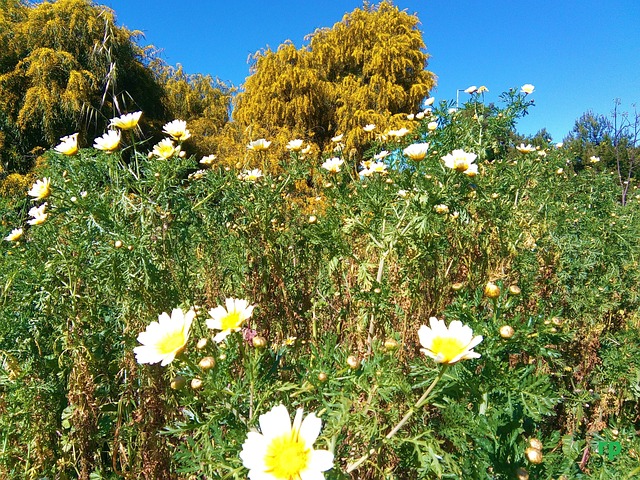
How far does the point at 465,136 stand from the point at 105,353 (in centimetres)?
221

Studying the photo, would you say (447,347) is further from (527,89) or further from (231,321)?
(527,89)

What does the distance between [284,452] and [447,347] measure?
40cm

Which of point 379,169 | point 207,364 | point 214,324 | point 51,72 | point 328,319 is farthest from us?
point 51,72

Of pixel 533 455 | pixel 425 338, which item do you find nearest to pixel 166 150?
pixel 425 338

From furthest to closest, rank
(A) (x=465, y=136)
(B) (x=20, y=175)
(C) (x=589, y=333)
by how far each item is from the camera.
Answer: (B) (x=20, y=175), (A) (x=465, y=136), (C) (x=589, y=333)

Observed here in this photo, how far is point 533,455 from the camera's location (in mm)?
745

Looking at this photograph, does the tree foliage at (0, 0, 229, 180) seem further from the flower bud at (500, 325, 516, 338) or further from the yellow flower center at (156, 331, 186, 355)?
the flower bud at (500, 325, 516, 338)

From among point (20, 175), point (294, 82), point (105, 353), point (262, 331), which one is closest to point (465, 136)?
point (262, 331)

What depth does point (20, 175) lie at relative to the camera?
779 cm

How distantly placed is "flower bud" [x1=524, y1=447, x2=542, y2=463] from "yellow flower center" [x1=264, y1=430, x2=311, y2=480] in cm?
41

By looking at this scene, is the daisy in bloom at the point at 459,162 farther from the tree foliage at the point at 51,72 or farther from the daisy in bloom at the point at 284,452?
the tree foliage at the point at 51,72

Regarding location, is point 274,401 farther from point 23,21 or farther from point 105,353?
point 23,21

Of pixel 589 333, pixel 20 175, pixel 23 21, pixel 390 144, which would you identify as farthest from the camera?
pixel 23 21

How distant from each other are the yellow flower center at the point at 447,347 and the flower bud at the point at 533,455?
21cm
